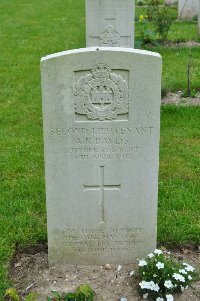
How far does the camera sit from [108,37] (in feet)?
31.9

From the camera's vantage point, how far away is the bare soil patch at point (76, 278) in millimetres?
3824

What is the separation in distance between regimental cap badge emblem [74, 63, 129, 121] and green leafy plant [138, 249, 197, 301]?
105 centimetres

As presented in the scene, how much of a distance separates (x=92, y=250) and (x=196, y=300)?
85 cm

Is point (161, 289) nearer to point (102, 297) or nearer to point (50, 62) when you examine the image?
point (102, 297)

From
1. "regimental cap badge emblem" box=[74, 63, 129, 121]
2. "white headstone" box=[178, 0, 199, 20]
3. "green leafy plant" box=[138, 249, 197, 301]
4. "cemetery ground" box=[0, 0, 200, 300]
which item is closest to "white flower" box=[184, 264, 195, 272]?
"green leafy plant" box=[138, 249, 197, 301]

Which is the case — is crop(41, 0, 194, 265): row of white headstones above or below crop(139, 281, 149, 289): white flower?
above

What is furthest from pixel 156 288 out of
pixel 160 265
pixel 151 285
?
pixel 160 265

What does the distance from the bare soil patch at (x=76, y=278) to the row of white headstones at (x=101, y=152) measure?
0.09m

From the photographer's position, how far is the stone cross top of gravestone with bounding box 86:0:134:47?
952 cm

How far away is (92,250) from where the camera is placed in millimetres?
4117

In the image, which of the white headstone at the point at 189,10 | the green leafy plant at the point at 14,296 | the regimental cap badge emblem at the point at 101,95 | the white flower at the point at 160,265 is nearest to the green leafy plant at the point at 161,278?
the white flower at the point at 160,265

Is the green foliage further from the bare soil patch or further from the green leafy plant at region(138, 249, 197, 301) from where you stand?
the green leafy plant at region(138, 249, 197, 301)

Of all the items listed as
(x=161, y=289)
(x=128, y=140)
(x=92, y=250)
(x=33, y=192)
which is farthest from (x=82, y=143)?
(x=33, y=192)

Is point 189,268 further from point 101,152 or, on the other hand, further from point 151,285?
point 101,152
